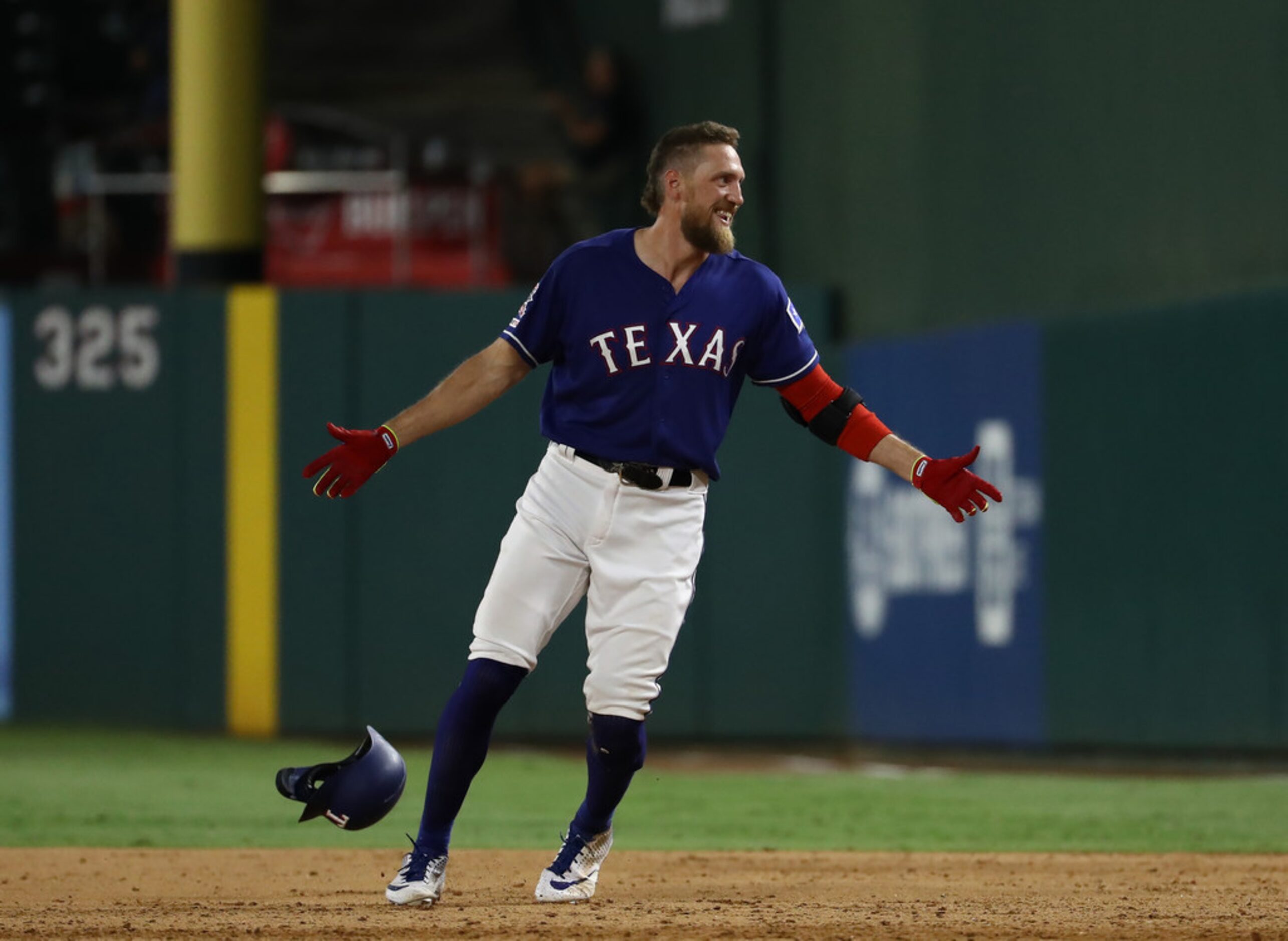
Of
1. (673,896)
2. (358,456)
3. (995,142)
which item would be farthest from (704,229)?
(995,142)

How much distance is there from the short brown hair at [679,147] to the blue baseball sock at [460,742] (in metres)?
1.28

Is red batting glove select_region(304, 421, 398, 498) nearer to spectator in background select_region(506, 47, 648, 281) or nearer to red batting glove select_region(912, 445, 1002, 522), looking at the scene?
red batting glove select_region(912, 445, 1002, 522)

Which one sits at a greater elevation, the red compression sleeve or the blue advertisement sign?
the red compression sleeve

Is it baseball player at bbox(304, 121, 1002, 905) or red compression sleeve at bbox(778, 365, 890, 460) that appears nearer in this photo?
baseball player at bbox(304, 121, 1002, 905)

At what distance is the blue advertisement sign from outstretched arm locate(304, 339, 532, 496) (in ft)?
19.4

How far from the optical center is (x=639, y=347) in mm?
5500

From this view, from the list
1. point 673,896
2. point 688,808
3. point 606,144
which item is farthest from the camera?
point 606,144

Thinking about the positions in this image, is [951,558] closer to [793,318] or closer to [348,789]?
[793,318]

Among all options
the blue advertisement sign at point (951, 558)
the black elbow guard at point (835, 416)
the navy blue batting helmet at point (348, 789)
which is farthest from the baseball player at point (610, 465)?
the blue advertisement sign at point (951, 558)

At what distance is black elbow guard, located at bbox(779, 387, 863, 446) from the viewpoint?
19.0ft

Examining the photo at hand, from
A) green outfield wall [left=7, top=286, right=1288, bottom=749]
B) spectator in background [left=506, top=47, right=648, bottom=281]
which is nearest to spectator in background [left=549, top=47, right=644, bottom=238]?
spectator in background [left=506, top=47, right=648, bottom=281]

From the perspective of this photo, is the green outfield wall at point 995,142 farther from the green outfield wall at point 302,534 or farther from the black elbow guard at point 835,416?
the black elbow guard at point 835,416

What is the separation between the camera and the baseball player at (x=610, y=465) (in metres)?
5.49

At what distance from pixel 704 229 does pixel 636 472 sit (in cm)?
66
